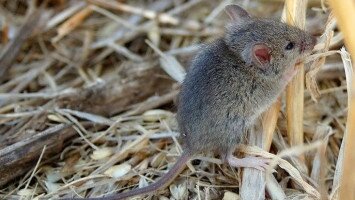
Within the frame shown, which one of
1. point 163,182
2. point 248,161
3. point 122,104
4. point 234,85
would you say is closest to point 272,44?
point 234,85

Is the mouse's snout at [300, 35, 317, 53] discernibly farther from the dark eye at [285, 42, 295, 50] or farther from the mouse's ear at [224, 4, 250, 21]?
the mouse's ear at [224, 4, 250, 21]

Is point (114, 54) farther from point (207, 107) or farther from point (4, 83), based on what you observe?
point (207, 107)

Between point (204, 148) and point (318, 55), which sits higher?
point (318, 55)

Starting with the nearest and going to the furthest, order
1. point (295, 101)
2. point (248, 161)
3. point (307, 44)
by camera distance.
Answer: point (248, 161)
point (295, 101)
point (307, 44)

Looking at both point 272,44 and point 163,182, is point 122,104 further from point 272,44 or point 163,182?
point 272,44

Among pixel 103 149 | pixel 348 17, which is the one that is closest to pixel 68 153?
pixel 103 149

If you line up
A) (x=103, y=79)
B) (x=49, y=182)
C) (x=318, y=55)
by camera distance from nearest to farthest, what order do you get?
1. (x=318, y=55)
2. (x=49, y=182)
3. (x=103, y=79)

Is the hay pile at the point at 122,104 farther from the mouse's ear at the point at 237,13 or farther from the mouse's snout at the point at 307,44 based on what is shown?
the mouse's ear at the point at 237,13
